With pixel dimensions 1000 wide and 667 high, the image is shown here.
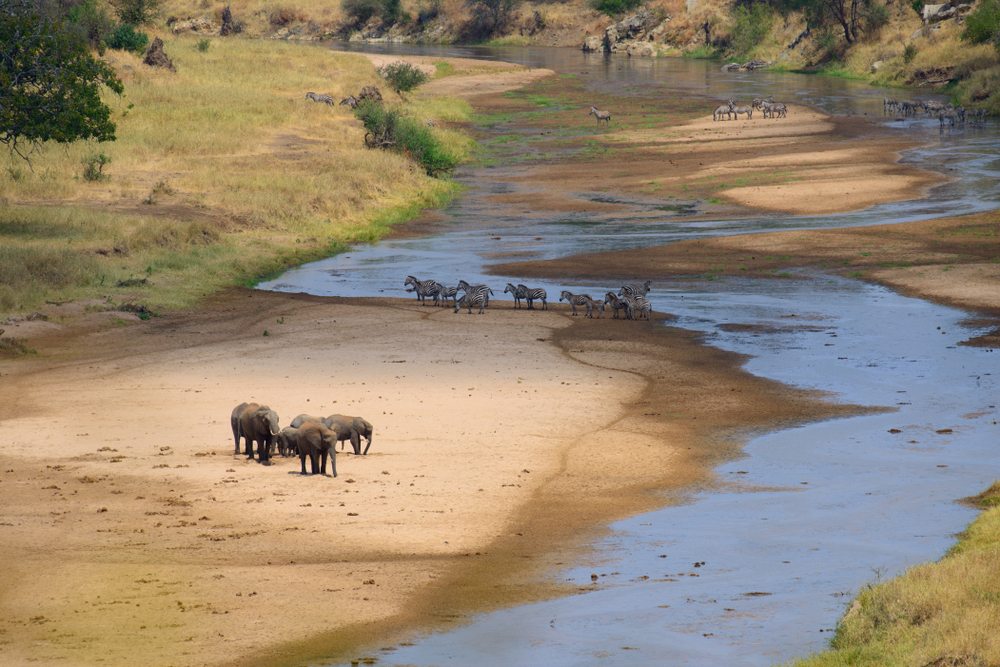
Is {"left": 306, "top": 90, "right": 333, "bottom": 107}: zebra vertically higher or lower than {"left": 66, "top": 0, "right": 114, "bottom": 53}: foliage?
lower

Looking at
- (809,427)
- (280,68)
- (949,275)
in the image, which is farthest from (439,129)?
(809,427)

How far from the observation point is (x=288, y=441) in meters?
21.8

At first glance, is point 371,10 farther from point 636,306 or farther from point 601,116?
point 636,306

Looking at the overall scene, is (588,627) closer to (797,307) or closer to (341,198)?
(797,307)

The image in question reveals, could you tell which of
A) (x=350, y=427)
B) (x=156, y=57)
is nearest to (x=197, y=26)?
(x=156, y=57)

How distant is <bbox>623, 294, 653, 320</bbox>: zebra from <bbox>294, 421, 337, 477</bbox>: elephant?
15563 mm

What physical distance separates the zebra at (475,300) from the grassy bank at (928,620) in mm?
21397

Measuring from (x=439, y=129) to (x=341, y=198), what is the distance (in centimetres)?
2603

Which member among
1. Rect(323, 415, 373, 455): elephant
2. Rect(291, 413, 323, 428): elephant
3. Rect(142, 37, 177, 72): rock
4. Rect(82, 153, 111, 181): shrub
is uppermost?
Rect(142, 37, 177, 72): rock

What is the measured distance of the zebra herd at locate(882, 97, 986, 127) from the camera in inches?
3120

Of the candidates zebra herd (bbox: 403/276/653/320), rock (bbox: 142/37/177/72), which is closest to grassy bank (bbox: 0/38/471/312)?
rock (bbox: 142/37/177/72)

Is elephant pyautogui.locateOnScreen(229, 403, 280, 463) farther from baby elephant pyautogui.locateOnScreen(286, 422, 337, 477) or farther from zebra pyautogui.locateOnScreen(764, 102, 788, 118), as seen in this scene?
zebra pyautogui.locateOnScreen(764, 102, 788, 118)

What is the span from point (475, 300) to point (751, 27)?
106 meters

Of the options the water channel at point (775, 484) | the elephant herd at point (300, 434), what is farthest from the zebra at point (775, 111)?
the elephant herd at point (300, 434)
